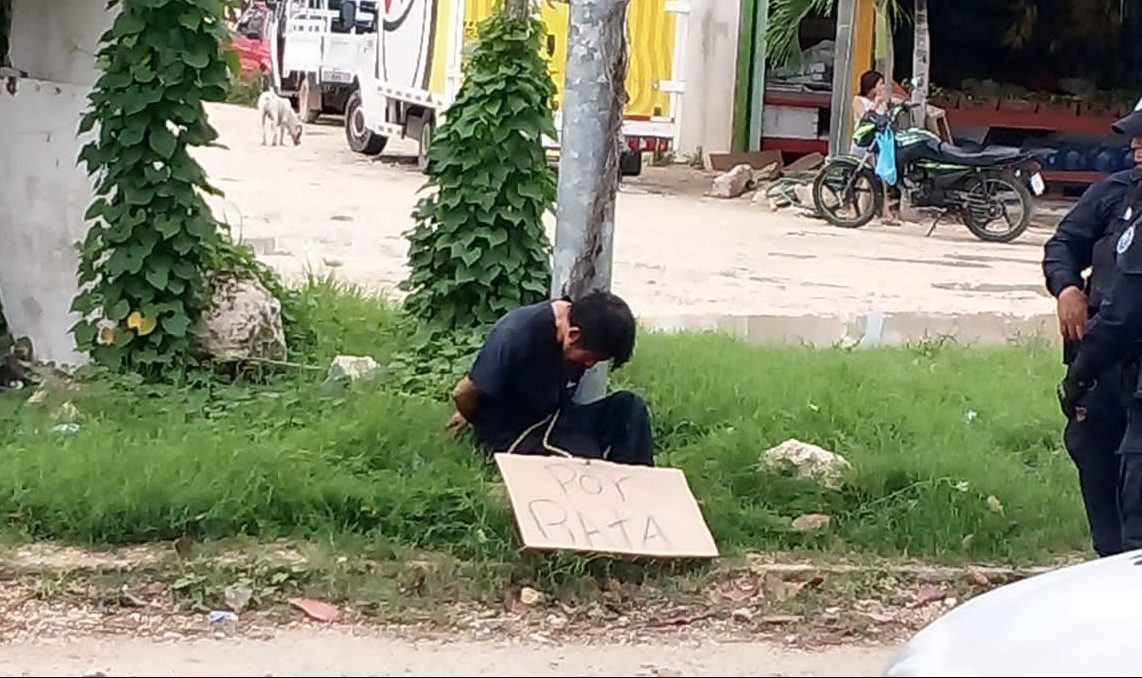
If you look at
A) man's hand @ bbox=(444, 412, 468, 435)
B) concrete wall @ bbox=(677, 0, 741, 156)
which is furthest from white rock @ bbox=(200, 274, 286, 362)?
concrete wall @ bbox=(677, 0, 741, 156)

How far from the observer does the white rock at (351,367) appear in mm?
7267

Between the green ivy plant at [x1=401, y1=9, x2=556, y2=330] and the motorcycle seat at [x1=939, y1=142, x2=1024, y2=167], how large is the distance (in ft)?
31.1

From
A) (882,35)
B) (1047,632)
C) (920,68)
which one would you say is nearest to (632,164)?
(882,35)

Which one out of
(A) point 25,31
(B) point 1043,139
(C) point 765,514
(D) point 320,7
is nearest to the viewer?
(C) point 765,514

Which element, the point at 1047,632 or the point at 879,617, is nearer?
the point at 1047,632

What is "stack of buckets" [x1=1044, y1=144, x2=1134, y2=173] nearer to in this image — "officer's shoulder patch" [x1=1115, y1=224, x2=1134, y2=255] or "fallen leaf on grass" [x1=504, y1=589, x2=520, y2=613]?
"officer's shoulder patch" [x1=1115, y1=224, x2=1134, y2=255]

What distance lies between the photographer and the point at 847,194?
1652 centimetres

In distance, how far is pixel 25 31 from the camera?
773 cm

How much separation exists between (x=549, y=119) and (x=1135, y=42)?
55.2 ft

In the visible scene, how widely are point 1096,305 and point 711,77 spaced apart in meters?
17.5

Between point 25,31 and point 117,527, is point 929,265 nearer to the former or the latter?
point 25,31

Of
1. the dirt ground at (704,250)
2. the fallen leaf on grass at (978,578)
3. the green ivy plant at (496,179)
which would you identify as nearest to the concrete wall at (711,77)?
the dirt ground at (704,250)

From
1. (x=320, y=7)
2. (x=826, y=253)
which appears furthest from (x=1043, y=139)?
(x=320, y=7)

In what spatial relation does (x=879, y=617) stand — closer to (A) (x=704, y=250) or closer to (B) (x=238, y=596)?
(B) (x=238, y=596)
